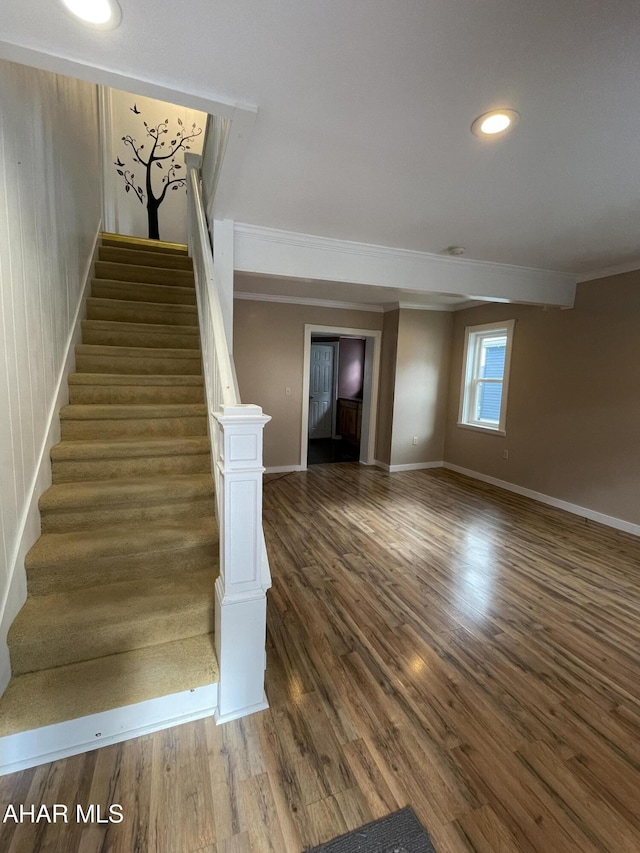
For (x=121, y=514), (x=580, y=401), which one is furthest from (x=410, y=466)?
(x=121, y=514)

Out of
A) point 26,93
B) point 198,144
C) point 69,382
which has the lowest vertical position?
point 69,382

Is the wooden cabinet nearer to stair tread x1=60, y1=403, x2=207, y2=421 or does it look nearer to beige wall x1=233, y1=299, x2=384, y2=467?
beige wall x1=233, y1=299, x2=384, y2=467

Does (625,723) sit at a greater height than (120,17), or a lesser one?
lesser

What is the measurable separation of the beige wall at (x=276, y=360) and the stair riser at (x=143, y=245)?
36.1 inches

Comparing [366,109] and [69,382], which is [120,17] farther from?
[69,382]

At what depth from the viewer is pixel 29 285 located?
183 centimetres

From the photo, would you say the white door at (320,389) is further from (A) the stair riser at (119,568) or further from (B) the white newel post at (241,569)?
(B) the white newel post at (241,569)

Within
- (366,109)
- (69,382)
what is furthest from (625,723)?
(69,382)

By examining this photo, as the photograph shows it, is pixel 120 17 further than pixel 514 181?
No

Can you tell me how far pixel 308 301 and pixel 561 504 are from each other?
4.03 metres

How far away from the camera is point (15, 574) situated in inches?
63.0

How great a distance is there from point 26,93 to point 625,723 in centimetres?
390

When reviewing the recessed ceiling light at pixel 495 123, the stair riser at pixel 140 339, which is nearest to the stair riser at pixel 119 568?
the stair riser at pixel 140 339

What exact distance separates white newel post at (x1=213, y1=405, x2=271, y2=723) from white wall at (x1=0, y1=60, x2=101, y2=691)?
33.5 inches
